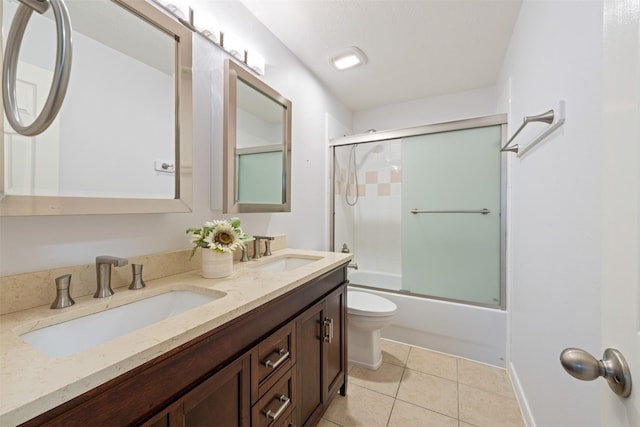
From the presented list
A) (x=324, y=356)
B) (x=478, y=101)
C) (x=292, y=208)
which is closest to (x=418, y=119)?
(x=478, y=101)

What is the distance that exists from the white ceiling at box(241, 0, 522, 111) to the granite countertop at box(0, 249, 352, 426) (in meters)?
1.59

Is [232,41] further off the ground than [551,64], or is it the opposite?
[232,41]

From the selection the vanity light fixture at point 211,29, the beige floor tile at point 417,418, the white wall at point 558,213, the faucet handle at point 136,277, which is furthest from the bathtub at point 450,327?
the vanity light fixture at point 211,29

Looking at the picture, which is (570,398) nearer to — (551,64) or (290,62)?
(551,64)

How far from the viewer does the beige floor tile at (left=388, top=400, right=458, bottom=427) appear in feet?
4.46

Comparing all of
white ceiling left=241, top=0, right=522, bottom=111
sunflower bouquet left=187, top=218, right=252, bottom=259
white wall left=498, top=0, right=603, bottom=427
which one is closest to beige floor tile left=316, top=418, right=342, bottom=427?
white wall left=498, top=0, right=603, bottom=427

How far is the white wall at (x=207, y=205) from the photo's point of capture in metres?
0.77

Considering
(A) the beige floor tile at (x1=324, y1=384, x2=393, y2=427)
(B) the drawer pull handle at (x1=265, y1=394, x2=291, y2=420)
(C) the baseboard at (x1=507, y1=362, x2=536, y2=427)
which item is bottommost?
(A) the beige floor tile at (x1=324, y1=384, x2=393, y2=427)

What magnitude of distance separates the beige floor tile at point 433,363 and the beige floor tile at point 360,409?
1.42 ft

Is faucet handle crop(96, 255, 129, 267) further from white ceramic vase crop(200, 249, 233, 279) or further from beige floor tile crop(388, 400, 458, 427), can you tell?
beige floor tile crop(388, 400, 458, 427)

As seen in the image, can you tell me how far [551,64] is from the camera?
3.42 ft

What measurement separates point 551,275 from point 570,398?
41cm

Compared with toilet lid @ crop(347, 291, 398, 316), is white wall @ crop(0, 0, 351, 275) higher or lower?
higher

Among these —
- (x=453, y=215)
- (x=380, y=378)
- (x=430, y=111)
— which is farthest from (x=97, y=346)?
(x=430, y=111)
